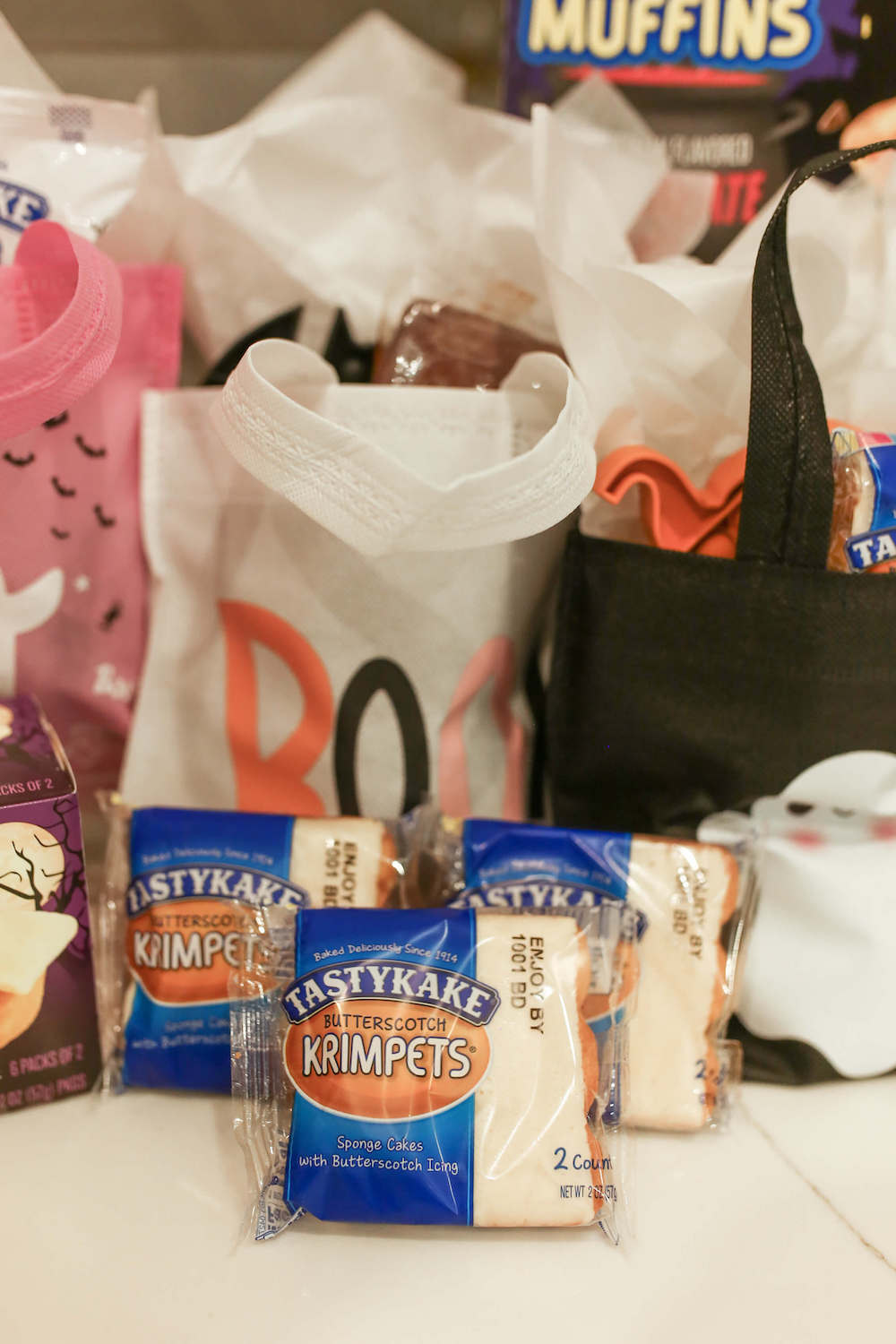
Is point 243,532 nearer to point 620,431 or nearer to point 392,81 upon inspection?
point 620,431

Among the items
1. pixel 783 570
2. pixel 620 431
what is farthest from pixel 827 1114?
pixel 620 431

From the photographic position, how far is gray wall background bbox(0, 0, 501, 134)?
2.67 feet

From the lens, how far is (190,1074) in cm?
56

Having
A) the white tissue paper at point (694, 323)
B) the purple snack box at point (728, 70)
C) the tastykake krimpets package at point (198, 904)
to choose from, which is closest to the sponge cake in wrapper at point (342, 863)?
the tastykake krimpets package at point (198, 904)

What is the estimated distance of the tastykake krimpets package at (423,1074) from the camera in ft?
1.54

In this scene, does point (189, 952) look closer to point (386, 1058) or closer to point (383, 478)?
point (386, 1058)

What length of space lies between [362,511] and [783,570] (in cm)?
23

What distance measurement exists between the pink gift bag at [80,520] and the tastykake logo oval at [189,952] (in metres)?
0.18

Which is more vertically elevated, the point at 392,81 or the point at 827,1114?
the point at 392,81

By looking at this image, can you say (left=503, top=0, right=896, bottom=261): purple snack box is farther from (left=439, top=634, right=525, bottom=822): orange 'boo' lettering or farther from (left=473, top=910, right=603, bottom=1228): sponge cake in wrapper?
(left=473, top=910, right=603, bottom=1228): sponge cake in wrapper

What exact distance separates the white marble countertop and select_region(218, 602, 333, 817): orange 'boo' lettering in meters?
0.21

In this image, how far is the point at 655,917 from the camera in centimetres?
57

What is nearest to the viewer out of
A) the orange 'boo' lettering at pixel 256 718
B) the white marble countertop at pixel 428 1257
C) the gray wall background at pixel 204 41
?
the white marble countertop at pixel 428 1257

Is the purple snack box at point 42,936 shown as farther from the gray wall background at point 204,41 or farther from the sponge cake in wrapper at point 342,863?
the gray wall background at point 204,41
